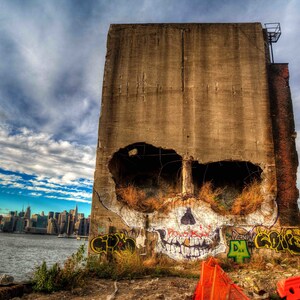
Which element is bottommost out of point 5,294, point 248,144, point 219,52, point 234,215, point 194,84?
point 5,294

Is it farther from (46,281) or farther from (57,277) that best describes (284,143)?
(46,281)

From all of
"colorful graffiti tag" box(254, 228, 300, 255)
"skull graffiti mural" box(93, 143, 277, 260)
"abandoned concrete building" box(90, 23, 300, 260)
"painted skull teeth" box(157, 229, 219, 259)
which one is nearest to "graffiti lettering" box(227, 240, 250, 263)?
"abandoned concrete building" box(90, 23, 300, 260)

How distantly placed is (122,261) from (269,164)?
6.98m

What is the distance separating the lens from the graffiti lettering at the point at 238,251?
10328 millimetres

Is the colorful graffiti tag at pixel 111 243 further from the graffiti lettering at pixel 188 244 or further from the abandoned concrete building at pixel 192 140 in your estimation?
the graffiti lettering at pixel 188 244

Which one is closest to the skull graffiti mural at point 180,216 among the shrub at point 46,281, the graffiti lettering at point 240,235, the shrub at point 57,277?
the graffiti lettering at point 240,235

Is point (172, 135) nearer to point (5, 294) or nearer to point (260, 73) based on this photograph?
point (260, 73)

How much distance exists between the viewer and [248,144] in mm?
12133

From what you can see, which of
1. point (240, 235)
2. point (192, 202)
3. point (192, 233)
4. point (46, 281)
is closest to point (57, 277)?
point (46, 281)

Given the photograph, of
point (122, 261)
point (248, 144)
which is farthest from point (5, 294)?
point (248, 144)

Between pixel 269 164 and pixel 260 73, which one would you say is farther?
pixel 260 73

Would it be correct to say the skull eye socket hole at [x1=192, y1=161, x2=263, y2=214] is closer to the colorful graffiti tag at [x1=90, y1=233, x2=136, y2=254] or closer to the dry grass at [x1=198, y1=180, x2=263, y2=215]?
the dry grass at [x1=198, y1=180, x2=263, y2=215]

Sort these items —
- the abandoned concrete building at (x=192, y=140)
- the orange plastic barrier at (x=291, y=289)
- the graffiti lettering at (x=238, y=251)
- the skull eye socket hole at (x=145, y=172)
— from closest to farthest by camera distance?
the orange plastic barrier at (x=291, y=289), the graffiti lettering at (x=238, y=251), the abandoned concrete building at (x=192, y=140), the skull eye socket hole at (x=145, y=172)

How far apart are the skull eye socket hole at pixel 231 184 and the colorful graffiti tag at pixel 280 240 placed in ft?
3.27
